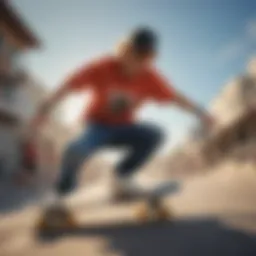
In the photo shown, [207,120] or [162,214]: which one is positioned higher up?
[207,120]

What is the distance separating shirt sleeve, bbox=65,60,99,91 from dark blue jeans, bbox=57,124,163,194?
0.22m

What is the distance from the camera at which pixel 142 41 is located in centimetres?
A: 165

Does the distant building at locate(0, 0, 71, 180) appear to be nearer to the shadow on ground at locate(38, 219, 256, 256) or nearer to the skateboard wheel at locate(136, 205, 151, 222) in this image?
the skateboard wheel at locate(136, 205, 151, 222)

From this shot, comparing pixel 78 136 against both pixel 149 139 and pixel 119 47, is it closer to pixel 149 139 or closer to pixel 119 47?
pixel 149 139

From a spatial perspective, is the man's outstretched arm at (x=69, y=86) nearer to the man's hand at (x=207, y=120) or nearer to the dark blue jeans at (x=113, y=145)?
the dark blue jeans at (x=113, y=145)

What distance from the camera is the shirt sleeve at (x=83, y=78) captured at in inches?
65.7

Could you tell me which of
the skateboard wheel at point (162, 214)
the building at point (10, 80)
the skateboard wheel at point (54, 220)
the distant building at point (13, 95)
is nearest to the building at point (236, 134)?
the skateboard wheel at point (162, 214)

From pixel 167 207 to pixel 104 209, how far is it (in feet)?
1.25

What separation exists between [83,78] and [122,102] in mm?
233

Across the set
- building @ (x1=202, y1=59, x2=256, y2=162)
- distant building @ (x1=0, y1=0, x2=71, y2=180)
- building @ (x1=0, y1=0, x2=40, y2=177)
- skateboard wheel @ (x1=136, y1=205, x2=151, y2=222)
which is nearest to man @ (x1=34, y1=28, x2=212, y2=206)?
skateboard wheel @ (x1=136, y1=205, x2=151, y2=222)

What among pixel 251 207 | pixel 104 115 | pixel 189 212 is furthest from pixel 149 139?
pixel 251 207

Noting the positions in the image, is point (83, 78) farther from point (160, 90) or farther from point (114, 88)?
point (160, 90)

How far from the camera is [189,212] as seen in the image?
165cm

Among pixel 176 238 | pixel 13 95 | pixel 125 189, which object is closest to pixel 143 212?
pixel 125 189
